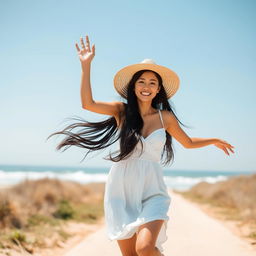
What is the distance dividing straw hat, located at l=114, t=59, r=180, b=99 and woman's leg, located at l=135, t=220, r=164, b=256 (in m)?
1.72

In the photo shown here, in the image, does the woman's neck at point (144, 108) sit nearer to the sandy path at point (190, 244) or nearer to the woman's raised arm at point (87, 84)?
the woman's raised arm at point (87, 84)

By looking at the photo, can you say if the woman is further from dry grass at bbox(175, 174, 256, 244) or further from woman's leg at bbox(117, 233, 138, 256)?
dry grass at bbox(175, 174, 256, 244)

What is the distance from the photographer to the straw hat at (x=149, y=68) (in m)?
4.32

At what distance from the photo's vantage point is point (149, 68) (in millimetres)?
4332

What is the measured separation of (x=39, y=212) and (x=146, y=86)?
830 cm

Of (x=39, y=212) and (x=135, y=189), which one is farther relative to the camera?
(x=39, y=212)

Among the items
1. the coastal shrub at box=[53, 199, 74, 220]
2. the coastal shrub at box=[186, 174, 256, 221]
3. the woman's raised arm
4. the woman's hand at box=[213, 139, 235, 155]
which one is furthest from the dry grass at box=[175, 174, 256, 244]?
the woman's raised arm

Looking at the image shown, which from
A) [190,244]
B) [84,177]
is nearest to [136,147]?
[190,244]

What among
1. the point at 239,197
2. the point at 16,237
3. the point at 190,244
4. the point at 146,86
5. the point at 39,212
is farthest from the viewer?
the point at 239,197

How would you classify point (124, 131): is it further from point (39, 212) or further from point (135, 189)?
point (39, 212)

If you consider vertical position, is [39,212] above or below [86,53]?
below

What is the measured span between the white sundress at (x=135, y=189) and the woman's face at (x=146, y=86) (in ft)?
1.39

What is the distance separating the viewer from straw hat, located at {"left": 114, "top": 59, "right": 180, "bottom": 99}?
14.2 ft

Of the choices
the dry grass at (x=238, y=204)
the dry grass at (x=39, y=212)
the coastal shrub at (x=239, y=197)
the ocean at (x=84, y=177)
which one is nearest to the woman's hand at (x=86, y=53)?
the dry grass at (x=39, y=212)
